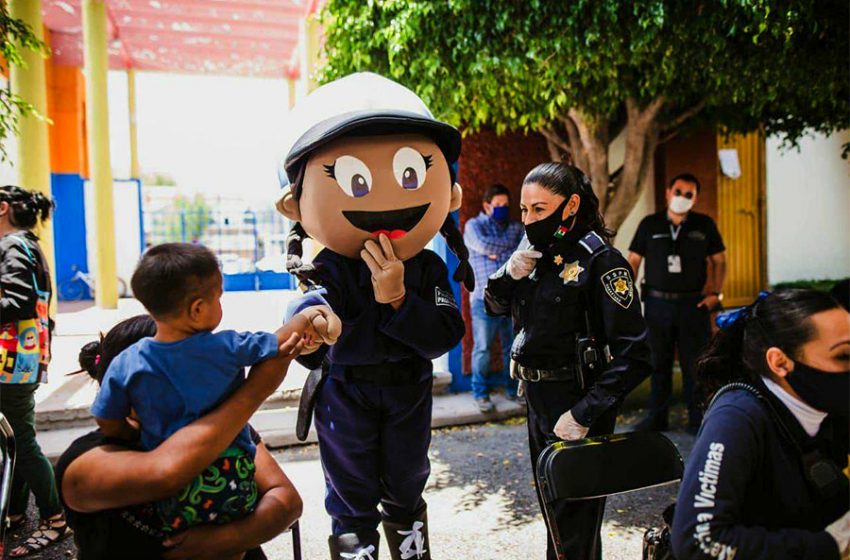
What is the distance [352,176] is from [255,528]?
1.14 meters

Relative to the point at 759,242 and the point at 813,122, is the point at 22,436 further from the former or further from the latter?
the point at 759,242

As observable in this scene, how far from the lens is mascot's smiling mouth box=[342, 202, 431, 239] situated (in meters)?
2.25

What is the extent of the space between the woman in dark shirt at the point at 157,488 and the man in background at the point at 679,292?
13.1 ft

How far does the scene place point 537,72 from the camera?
4352mm

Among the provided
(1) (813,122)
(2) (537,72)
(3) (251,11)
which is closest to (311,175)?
(2) (537,72)

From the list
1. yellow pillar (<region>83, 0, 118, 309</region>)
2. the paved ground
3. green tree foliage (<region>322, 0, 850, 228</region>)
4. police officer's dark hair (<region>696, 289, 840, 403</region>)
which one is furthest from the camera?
yellow pillar (<region>83, 0, 118, 309</region>)

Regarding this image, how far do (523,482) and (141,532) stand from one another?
9.78 feet

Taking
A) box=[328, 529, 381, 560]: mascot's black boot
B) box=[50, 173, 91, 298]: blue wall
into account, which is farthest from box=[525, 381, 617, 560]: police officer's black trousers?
box=[50, 173, 91, 298]: blue wall

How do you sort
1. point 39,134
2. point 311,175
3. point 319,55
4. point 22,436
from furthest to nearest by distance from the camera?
point 39,134, point 319,55, point 22,436, point 311,175

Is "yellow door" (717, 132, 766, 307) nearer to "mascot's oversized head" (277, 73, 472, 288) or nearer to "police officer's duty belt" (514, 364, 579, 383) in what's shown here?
"police officer's duty belt" (514, 364, 579, 383)

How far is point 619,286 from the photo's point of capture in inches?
98.3

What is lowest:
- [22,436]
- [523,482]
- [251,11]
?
[523,482]

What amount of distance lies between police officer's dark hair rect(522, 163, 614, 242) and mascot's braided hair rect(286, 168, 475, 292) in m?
0.36

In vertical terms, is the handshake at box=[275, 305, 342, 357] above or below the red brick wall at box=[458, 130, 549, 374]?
below
